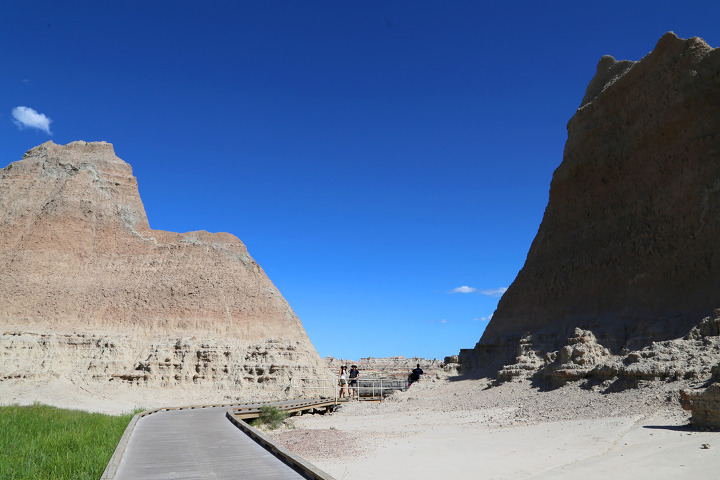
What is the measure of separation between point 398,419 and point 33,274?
29516 mm

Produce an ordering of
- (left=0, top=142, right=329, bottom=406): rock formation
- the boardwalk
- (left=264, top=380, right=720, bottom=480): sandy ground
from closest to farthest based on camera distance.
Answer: the boardwalk
(left=264, top=380, right=720, bottom=480): sandy ground
(left=0, top=142, right=329, bottom=406): rock formation

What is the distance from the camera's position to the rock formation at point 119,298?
3017 centimetres

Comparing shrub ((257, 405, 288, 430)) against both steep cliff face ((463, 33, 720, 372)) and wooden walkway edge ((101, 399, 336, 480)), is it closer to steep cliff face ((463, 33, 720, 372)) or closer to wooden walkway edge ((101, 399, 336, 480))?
wooden walkway edge ((101, 399, 336, 480))

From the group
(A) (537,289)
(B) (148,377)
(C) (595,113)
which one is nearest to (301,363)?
(B) (148,377)

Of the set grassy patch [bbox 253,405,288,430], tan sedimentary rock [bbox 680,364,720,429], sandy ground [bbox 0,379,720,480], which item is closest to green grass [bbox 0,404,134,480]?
sandy ground [bbox 0,379,720,480]

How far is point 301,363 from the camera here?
1337 inches

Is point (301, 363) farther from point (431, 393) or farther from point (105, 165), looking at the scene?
point (105, 165)

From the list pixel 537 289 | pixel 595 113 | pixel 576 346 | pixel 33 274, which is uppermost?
pixel 595 113

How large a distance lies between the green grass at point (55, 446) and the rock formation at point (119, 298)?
15.6 meters

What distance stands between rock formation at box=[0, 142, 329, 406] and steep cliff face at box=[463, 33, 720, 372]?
16.1 meters

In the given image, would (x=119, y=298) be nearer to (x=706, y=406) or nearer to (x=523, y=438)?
(x=523, y=438)

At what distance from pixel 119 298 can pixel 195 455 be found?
1149 inches

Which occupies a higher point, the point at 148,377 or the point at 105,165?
the point at 105,165

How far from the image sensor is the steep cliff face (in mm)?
16453
